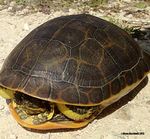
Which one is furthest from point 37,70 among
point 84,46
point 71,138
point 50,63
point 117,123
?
point 117,123

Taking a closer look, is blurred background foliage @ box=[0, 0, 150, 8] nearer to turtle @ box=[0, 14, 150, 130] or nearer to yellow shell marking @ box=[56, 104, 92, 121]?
turtle @ box=[0, 14, 150, 130]

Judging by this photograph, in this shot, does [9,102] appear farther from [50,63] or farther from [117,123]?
[117,123]

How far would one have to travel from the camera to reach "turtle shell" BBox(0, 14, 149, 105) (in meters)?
3.40

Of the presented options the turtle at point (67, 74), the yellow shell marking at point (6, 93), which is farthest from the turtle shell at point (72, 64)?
the yellow shell marking at point (6, 93)

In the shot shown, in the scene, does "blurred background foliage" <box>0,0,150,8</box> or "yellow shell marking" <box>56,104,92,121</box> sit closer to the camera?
"yellow shell marking" <box>56,104,92,121</box>

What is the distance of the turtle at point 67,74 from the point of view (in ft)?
11.2

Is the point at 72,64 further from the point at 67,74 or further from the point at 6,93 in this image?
the point at 6,93

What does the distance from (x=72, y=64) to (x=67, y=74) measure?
104 millimetres

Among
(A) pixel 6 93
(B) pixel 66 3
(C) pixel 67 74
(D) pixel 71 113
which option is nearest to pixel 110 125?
(D) pixel 71 113

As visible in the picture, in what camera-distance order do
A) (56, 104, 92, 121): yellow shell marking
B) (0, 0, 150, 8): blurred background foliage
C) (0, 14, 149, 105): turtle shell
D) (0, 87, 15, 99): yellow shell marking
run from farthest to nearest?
(0, 0, 150, 8): blurred background foliage → (0, 87, 15, 99): yellow shell marking → (56, 104, 92, 121): yellow shell marking → (0, 14, 149, 105): turtle shell

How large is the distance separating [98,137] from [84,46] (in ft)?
2.75

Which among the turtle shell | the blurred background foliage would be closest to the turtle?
the turtle shell

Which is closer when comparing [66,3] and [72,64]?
[72,64]

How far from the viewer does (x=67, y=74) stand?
3.44 metres
